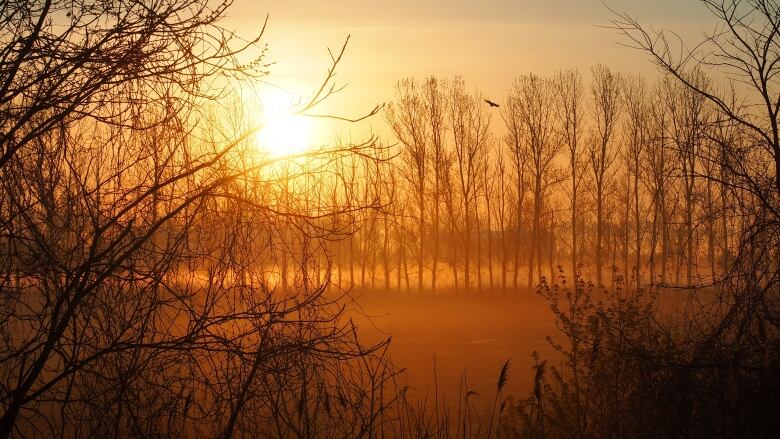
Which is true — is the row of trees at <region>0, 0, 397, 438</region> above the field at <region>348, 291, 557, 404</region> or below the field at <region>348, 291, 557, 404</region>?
above

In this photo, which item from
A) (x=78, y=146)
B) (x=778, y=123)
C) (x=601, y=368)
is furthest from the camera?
(x=601, y=368)

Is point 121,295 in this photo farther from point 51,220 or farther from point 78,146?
point 78,146

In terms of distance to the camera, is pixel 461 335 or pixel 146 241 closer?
pixel 146 241

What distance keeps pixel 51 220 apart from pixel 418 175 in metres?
41.2

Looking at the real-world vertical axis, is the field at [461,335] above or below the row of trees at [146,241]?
below

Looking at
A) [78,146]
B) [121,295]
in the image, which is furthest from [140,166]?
[121,295]

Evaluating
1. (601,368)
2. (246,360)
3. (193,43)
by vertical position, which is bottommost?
(601,368)

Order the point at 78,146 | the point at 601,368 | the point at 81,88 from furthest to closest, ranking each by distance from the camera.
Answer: the point at 601,368 < the point at 78,146 < the point at 81,88

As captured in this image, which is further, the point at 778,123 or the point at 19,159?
the point at 778,123

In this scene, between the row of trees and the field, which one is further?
the field

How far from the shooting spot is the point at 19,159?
4.04 m

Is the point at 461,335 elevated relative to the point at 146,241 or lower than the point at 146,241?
lower

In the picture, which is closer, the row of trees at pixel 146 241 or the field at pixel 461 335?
the row of trees at pixel 146 241

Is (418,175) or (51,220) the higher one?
(418,175)
